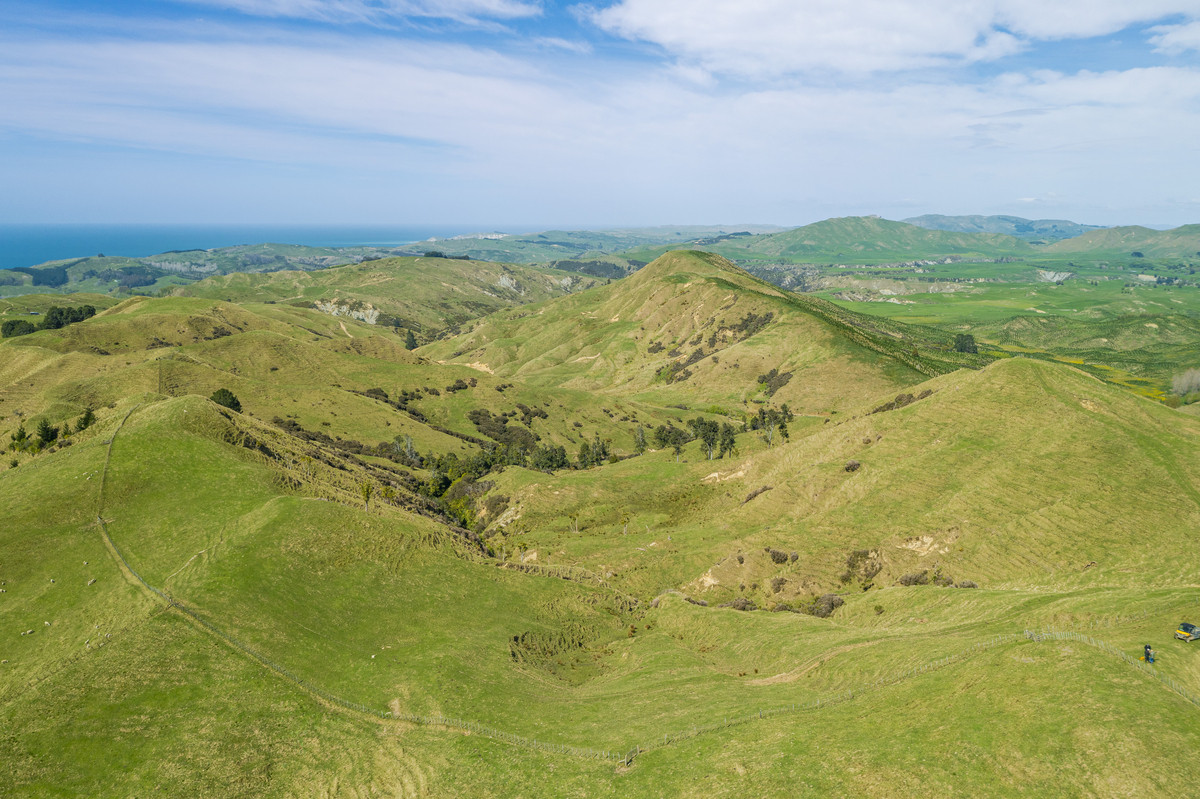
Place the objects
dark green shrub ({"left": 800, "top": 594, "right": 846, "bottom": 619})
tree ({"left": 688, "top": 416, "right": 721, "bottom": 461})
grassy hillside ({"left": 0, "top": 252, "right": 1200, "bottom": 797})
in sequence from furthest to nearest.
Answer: tree ({"left": 688, "top": 416, "right": 721, "bottom": 461}) → dark green shrub ({"left": 800, "top": 594, "right": 846, "bottom": 619}) → grassy hillside ({"left": 0, "top": 252, "right": 1200, "bottom": 797})

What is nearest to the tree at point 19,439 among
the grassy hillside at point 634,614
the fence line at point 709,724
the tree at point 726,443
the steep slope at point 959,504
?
the grassy hillside at point 634,614

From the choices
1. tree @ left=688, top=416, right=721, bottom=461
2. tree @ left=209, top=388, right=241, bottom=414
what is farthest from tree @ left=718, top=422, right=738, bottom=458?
tree @ left=209, top=388, right=241, bottom=414

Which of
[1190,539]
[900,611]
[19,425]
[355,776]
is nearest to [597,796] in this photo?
[355,776]

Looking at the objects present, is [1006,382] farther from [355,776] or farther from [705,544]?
[355,776]

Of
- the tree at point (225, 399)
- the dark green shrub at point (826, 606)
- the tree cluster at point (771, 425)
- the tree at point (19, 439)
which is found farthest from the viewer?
the tree at point (225, 399)

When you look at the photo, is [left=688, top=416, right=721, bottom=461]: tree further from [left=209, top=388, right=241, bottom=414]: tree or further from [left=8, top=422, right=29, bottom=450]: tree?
[left=8, top=422, right=29, bottom=450]: tree

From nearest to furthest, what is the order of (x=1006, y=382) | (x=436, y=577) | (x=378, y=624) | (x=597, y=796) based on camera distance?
(x=597, y=796), (x=378, y=624), (x=436, y=577), (x=1006, y=382)

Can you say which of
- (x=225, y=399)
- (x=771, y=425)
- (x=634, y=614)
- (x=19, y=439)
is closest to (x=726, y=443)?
(x=771, y=425)

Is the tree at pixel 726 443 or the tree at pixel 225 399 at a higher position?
the tree at pixel 225 399

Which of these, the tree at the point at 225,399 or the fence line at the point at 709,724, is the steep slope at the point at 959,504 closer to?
the fence line at the point at 709,724

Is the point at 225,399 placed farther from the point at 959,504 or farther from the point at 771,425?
the point at 959,504

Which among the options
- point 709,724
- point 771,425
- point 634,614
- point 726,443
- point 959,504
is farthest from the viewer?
point 771,425
